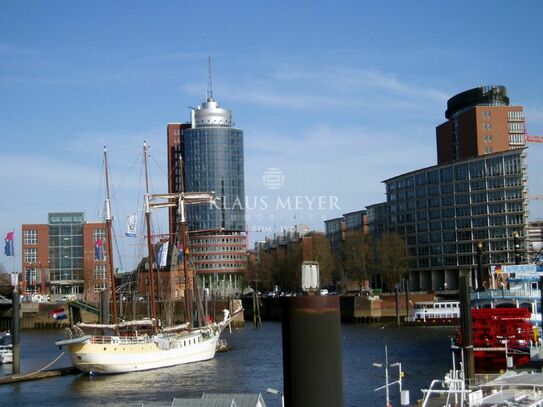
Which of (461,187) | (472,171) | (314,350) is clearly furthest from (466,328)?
(461,187)

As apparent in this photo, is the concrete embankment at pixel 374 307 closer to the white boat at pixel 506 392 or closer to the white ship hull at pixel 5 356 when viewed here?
the white ship hull at pixel 5 356

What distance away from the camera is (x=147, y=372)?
234 feet

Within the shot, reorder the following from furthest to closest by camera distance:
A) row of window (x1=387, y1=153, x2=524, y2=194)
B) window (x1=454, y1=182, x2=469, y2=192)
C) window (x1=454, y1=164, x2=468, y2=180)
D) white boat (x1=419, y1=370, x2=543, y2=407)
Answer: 1. window (x1=454, y1=182, x2=469, y2=192)
2. window (x1=454, y1=164, x2=468, y2=180)
3. row of window (x1=387, y1=153, x2=524, y2=194)
4. white boat (x1=419, y1=370, x2=543, y2=407)

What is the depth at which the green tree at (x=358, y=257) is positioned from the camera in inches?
6206

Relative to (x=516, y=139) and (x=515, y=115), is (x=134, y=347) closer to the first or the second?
(x=516, y=139)

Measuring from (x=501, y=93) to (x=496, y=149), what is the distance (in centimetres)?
2555

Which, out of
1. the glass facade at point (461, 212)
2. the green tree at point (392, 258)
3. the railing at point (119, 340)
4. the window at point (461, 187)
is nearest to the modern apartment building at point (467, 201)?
the glass facade at point (461, 212)

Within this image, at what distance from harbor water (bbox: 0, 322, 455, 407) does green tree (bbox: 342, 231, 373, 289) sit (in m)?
61.5

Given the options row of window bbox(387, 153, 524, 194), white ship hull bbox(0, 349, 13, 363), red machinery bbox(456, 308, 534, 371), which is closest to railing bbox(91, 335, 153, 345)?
white ship hull bbox(0, 349, 13, 363)

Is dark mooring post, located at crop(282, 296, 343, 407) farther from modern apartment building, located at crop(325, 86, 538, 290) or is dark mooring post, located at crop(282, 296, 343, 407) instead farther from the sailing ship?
modern apartment building, located at crop(325, 86, 538, 290)

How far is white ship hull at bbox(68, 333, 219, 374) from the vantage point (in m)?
68.8

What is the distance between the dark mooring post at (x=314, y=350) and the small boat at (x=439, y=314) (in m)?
108

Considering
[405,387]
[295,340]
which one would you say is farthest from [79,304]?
[295,340]

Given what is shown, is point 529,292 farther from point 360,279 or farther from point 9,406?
point 360,279
